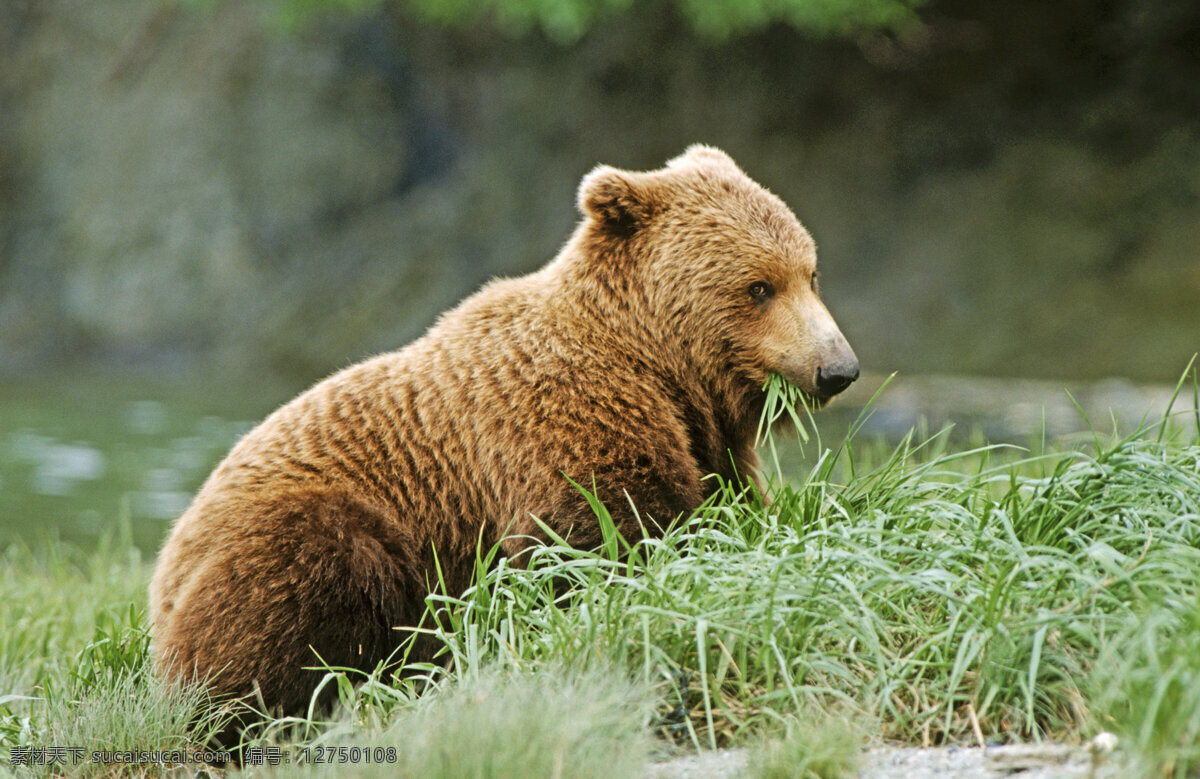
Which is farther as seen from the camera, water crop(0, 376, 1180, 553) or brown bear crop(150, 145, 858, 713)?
water crop(0, 376, 1180, 553)

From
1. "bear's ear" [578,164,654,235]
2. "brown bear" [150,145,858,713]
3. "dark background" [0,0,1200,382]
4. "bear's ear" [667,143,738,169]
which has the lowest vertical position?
"brown bear" [150,145,858,713]

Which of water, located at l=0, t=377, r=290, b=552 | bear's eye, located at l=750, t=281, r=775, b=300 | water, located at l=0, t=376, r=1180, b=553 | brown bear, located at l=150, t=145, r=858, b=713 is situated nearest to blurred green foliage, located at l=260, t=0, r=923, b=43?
water, located at l=0, t=376, r=1180, b=553

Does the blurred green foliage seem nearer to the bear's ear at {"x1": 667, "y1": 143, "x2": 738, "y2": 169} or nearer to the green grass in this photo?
the bear's ear at {"x1": 667, "y1": 143, "x2": 738, "y2": 169}

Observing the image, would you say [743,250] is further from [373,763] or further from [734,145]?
[734,145]

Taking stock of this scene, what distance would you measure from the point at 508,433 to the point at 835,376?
99 cm

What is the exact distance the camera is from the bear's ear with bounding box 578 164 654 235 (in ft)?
11.8

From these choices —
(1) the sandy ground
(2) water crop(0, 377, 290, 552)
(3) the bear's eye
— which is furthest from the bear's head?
(2) water crop(0, 377, 290, 552)

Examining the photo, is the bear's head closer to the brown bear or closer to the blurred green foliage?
the brown bear

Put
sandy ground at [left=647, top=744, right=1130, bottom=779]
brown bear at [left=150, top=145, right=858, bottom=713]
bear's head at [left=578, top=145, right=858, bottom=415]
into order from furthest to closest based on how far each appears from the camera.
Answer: bear's head at [left=578, top=145, right=858, bottom=415]
brown bear at [left=150, top=145, right=858, bottom=713]
sandy ground at [left=647, top=744, right=1130, bottom=779]

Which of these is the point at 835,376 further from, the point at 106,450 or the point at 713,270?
the point at 106,450

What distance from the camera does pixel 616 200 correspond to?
3.62 meters

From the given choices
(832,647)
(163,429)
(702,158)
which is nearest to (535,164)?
(163,429)

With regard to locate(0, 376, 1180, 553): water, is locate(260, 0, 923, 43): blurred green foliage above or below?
above

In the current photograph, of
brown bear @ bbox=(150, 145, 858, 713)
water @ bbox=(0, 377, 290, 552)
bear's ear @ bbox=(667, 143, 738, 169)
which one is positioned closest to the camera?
brown bear @ bbox=(150, 145, 858, 713)
